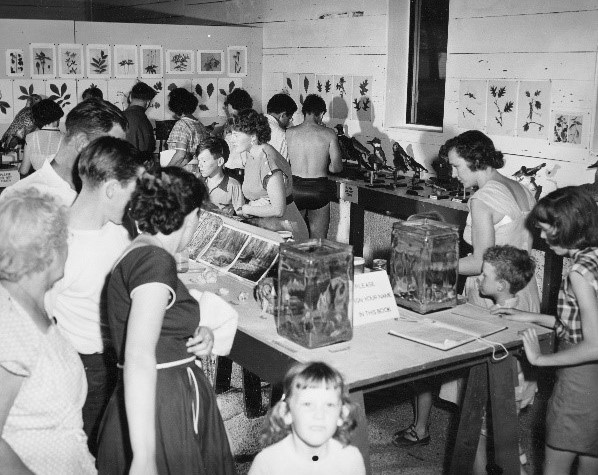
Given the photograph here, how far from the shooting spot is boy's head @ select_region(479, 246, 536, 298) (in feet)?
11.9

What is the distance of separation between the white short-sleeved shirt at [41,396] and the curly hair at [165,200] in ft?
1.65

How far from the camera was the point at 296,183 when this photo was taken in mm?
7262

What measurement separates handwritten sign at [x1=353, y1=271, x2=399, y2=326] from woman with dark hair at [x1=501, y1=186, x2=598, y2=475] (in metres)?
0.55

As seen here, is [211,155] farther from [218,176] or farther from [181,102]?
[181,102]

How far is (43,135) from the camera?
645 centimetres

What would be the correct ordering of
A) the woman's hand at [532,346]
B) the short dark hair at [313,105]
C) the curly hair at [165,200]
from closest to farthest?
the curly hair at [165,200]
the woman's hand at [532,346]
the short dark hair at [313,105]

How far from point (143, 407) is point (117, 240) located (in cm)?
86

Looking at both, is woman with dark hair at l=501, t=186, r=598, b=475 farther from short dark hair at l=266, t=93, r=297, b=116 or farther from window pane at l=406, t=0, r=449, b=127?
window pane at l=406, t=0, r=449, b=127

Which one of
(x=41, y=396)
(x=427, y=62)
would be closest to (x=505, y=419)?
(x=41, y=396)

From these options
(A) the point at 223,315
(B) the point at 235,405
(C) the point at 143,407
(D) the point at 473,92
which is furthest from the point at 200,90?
(C) the point at 143,407

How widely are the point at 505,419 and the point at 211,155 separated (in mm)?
2481

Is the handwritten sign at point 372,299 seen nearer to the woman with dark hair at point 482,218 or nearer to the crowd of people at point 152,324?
the crowd of people at point 152,324

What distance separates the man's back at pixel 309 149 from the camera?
732 cm

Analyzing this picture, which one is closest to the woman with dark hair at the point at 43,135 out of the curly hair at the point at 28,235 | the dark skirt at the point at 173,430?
the dark skirt at the point at 173,430
